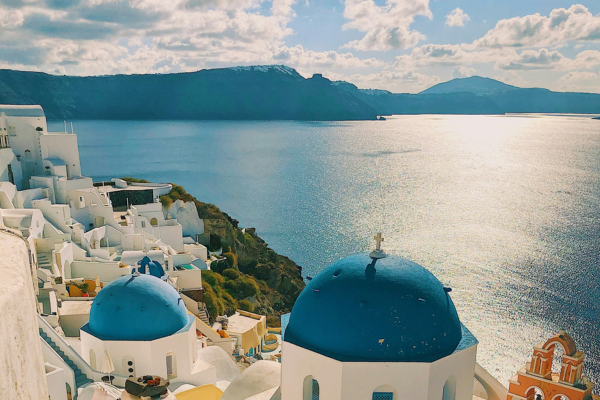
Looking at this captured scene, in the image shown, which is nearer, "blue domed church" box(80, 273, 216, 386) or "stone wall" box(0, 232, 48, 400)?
"stone wall" box(0, 232, 48, 400)

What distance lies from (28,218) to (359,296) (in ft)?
76.5

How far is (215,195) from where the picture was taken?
84188mm

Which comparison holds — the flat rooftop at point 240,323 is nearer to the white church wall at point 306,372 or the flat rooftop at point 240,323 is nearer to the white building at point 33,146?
the white building at point 33,146

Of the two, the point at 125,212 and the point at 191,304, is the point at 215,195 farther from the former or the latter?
the point at 191,304

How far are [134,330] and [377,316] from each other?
28.3 feet

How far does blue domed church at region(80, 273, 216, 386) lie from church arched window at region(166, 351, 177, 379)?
0.04 metres

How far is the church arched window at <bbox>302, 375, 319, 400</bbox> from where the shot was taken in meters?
10.0

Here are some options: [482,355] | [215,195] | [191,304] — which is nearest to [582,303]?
[482,355]

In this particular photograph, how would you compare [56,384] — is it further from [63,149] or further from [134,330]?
[63,149]

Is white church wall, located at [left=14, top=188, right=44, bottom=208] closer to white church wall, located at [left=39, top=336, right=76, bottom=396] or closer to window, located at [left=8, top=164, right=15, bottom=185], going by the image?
window, located at [left=8, top=164, right=15, bottom=185]

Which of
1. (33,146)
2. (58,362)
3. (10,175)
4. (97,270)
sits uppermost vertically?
(33,146)

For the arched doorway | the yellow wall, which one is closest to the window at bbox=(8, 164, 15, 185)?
the yellow wall

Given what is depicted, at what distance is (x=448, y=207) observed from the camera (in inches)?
2958

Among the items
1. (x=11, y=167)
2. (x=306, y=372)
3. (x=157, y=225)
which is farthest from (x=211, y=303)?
(x=306, y=372)
